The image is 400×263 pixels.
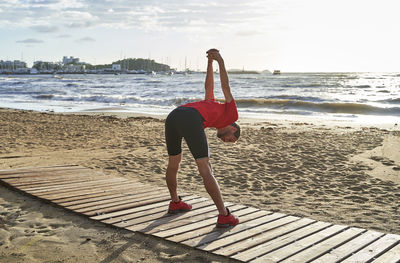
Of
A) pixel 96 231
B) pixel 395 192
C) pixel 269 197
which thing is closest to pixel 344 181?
pixel 395 192

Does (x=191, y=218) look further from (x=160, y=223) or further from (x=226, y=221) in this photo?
(x=226, y=221)

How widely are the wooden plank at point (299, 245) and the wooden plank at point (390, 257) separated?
53cm

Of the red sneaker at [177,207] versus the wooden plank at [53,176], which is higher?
the red sneaker at [177,207]

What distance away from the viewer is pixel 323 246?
3.53 metres

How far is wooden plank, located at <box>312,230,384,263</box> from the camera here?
3.28m

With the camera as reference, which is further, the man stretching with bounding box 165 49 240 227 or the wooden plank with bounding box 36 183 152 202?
the wooden plank with bounding box 36 183 152 202

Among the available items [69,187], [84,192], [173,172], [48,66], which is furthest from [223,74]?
[48,66]

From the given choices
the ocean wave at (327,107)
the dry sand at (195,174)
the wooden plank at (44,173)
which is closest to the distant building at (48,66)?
the ocean wave at (327,107)

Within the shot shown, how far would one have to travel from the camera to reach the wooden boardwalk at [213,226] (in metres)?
3.39

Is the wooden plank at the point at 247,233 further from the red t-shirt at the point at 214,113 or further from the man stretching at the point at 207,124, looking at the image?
the red t-shirt at the point at 214,113

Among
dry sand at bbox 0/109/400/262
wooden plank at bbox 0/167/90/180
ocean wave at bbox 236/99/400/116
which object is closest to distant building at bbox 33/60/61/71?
ocean wave at bbox 236/99/400/116

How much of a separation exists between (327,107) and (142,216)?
18842 mm

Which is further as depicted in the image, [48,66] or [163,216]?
[48,66]

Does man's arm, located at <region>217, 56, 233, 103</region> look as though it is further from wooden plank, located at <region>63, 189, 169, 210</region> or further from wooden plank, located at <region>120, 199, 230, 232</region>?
wooden plank, located at <region>63, 189, 169, 210</region>
